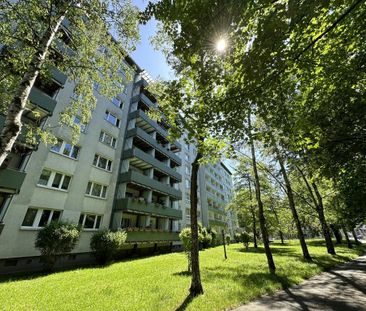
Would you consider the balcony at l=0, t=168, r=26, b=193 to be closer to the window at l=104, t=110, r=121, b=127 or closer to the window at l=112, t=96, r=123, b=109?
the window at l=104, t=110, r=121, b=127

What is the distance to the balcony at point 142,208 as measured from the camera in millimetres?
19156

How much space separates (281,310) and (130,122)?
75.9ft

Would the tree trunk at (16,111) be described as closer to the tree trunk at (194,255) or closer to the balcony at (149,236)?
the tree trunk at (194,255)

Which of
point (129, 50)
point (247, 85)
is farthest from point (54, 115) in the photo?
point (247, 85)

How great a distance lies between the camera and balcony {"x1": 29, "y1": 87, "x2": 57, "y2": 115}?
1297 cm

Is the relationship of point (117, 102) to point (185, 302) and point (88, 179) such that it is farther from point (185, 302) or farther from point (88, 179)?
point (185, 302)

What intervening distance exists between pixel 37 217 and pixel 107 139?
1006 centimetres

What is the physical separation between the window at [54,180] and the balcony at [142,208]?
17.6 feet

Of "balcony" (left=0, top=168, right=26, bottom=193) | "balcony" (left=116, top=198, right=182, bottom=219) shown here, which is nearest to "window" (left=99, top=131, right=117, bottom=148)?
"balcony" (left=116, top=198, right=182, bottom=219)

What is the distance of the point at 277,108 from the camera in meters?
6.29

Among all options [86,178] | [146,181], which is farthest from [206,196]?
[86,178]

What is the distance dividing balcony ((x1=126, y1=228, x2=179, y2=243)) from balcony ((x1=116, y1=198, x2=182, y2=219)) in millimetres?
2006

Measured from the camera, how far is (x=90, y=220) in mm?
17516

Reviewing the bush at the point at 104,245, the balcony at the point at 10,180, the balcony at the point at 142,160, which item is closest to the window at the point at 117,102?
the balcony at the point at 142,160
